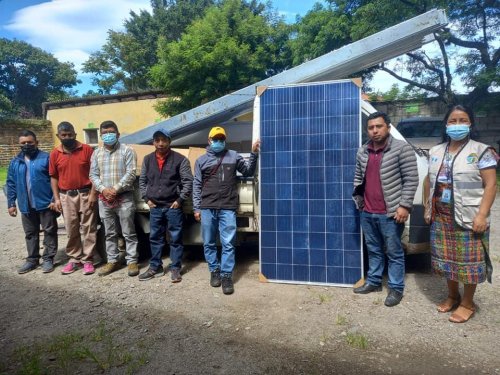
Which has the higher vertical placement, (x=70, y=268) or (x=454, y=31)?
(x=454, y=31)

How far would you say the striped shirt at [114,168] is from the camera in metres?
4.53

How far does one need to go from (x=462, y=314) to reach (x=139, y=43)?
99.7 feet

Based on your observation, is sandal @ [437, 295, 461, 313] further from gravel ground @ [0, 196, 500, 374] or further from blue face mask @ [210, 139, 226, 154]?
blue face mask @ [210, 139, 226, 154]

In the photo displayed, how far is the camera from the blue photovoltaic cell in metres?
3.97

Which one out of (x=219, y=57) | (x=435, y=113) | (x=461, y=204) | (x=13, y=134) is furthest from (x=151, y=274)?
(x=13, y=134)

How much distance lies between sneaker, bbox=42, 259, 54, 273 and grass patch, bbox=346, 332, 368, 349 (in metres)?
4.08

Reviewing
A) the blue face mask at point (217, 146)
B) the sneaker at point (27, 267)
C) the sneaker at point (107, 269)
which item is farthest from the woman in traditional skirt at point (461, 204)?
the sneaker at point (27, 267)

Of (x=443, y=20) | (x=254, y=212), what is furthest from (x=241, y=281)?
(x=443, y=20)

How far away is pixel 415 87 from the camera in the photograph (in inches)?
640

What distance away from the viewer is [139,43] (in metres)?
28.8

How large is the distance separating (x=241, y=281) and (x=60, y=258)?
120 inches

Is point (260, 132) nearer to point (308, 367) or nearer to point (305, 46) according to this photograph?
point (308, 367)

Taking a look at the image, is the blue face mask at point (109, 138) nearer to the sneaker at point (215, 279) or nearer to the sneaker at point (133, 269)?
the sneaker at point (133, 269)

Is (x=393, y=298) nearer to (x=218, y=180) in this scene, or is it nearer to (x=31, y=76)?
(x=218, y=180)
